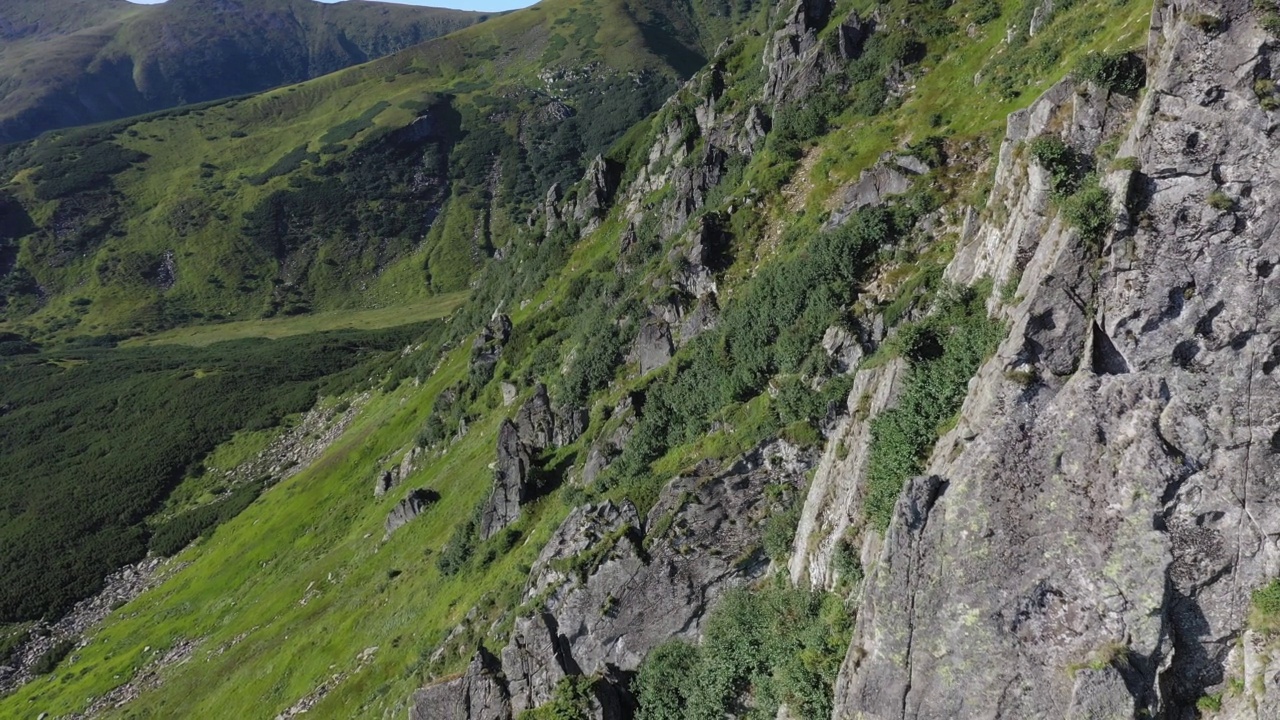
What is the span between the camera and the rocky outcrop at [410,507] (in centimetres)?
7125

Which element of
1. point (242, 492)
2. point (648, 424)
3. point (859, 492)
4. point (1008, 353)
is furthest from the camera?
point (242, 492)

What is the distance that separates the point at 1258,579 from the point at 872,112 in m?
52.8

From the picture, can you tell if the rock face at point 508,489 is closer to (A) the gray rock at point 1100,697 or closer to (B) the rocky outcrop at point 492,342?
(B) the rocky outcrop at point 492,342

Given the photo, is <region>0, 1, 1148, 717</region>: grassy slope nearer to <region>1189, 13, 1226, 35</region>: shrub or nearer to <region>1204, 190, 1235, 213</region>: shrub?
<region>1189, 13, 1226, 35</region>: shrub

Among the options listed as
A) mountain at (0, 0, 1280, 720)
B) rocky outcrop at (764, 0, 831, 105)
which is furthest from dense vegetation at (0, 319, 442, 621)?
rocky outcrop at (764, 0, 831, 105)

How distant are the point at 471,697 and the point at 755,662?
56.9 ft

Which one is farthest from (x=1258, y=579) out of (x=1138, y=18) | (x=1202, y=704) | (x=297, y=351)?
(x=297, y=351)

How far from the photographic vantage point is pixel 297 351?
200 meters

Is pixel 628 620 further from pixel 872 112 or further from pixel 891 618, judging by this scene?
pixel 872 112

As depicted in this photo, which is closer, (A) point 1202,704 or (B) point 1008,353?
(A) point 1202,704

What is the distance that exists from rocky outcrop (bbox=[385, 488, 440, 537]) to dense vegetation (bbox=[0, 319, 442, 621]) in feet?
197

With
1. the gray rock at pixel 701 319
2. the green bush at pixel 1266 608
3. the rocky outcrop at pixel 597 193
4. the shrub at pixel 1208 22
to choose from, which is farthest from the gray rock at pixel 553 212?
the green bush at pixel 1266 608

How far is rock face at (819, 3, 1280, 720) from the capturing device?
56.1 ft

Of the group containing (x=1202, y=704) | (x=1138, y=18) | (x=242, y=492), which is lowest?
(x=242, y=492)
